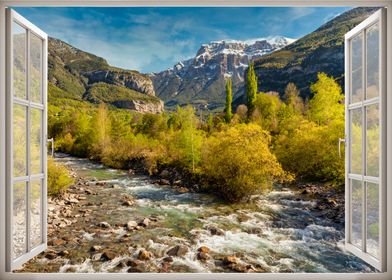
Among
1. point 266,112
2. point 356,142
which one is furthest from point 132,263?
point 266,112

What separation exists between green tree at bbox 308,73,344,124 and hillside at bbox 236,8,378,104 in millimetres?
3966

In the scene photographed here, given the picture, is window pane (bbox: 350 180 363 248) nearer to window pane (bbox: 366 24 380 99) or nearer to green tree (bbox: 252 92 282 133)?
window pane (bbox: 366 24 380 99)

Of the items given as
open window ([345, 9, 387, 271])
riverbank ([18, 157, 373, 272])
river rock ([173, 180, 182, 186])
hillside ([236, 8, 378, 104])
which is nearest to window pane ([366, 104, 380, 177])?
open window ([345, 9, 387, 271])

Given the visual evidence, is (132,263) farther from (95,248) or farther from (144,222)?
(144,222)

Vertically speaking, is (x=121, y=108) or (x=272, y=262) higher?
(x=121, y=108)

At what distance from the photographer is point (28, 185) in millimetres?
1878

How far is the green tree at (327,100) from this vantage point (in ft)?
20.5

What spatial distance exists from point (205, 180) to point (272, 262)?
8.92 ft

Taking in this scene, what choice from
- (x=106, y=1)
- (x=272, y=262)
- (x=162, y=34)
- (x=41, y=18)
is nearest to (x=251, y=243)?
(x=272, y=262)

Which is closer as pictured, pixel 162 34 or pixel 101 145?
pixel 101 145

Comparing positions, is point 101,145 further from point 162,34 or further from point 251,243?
point 251,243

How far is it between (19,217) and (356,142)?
95.9 inches

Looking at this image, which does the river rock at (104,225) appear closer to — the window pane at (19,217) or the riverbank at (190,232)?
the riverbank at (190,232)

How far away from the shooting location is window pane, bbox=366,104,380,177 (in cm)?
190
